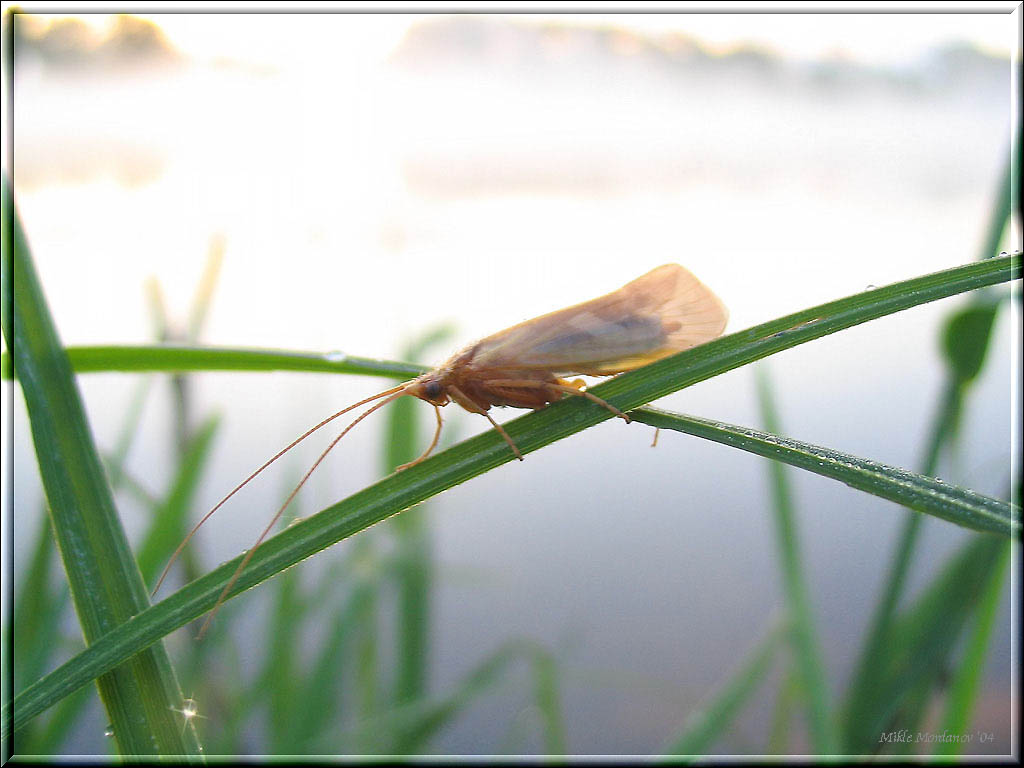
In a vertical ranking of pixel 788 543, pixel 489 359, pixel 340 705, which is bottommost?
pixel 340 705

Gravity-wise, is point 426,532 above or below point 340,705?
above

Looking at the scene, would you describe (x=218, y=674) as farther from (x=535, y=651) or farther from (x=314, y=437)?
(x=535, y=651)

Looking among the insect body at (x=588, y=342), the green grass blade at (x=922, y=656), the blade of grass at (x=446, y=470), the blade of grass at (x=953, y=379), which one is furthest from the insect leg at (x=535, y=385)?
the green grass blade at (x=922, y=656)

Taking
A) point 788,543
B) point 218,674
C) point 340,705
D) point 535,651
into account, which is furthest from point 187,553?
point 788,543

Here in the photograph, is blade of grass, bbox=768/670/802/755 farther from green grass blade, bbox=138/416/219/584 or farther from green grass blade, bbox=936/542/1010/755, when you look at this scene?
green grass blade, bbox=138/416/219/584

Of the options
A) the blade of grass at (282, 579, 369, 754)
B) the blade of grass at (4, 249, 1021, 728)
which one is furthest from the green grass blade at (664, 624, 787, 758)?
the blade of grass at (4, 249, 1021, 728)

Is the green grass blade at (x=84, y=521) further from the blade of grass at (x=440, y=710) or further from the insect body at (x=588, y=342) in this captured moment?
the blade of grass at (x=440, y=710)

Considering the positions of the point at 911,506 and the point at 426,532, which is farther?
the point at 426,532
